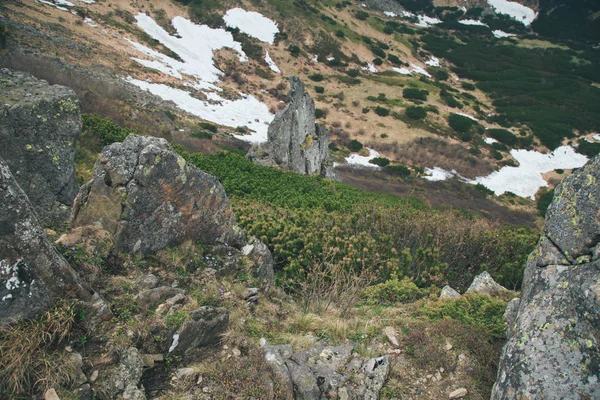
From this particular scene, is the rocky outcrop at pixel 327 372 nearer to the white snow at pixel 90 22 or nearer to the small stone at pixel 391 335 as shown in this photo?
the small stone at pixel 391 335

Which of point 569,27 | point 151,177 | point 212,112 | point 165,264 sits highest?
point 569,27

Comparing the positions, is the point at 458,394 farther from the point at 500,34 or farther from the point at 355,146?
the point at 500,34

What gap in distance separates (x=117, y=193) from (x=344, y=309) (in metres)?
3.37

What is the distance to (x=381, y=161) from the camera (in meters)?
34.8

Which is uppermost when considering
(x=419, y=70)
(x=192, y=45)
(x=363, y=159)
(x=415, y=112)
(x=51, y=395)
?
(x=419, y=70)

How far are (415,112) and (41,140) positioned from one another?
45689 mm

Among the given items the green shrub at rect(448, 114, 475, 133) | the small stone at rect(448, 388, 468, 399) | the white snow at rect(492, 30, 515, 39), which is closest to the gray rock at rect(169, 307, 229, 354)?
the small stone at rect(448, 388, 468, 399)

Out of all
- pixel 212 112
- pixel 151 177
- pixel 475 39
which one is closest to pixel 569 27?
pixel 475 39

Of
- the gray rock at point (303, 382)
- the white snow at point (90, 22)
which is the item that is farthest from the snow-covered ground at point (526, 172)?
the white snow at point (90, 22)

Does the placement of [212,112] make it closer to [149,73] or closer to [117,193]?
[149,73]

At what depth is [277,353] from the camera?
3.60 meters

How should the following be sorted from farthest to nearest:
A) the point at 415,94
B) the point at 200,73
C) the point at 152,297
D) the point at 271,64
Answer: the point at 271,64, the point at 415,94, the point at 200,73, the point at 152,297

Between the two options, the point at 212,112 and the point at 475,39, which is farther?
the point at 475,39

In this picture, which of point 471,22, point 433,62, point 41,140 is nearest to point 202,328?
point 41,140
